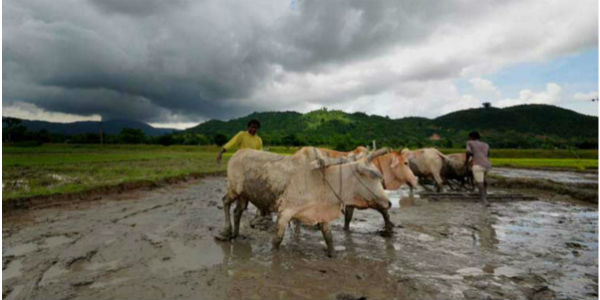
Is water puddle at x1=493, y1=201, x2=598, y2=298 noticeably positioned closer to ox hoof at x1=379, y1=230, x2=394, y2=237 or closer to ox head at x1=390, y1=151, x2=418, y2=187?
ox hoof at x1=379, y1=230, x2=394, y2=237

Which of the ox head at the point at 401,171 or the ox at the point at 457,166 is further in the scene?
the ox at the point at 457,166

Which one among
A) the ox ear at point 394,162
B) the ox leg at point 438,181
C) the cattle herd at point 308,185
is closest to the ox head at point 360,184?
the cattle herd at point 308,185

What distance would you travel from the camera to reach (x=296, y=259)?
18.7ft

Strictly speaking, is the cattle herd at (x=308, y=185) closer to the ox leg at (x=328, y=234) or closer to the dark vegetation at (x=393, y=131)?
the ox leg at (x=328, y=234)

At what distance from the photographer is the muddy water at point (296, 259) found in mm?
4449

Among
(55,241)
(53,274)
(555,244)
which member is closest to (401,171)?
(555,244)

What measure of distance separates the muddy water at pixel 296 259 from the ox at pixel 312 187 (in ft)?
2.48

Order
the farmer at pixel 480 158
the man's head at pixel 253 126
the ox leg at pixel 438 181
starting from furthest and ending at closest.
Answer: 1. the ox leg at pixel 438 181
2. the farmer at pixel 480 158
3. the man's head at pixel 253 126

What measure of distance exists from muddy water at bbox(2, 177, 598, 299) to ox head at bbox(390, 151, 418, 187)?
3.65ft

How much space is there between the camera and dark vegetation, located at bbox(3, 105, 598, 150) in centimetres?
7288

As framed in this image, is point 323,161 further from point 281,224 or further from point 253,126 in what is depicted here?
point 253,126

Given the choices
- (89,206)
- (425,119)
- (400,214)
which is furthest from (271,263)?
(425,119)

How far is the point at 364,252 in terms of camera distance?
618 centimetres

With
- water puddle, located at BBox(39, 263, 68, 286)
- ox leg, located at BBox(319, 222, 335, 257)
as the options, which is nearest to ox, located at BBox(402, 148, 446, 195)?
ox leg, located at BBox(319, 222, 335, 257)
